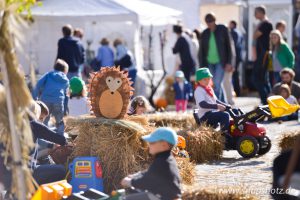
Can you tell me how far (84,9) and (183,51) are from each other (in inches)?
93.0

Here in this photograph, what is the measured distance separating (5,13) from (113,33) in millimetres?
14615

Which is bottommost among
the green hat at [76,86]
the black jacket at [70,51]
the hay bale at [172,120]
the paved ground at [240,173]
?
the paved ground at [240,173]

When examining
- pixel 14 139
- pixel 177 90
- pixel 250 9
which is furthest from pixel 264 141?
pixel 250 9

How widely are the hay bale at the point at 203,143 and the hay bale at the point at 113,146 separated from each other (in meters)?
1.99

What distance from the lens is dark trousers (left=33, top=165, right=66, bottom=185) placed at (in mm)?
8234

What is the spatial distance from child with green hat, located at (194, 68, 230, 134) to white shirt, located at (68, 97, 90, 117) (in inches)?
65.9

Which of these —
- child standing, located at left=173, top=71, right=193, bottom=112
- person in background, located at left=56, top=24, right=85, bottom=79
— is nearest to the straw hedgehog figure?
person in background, located at left=56, top=24, right=85, bottom=79

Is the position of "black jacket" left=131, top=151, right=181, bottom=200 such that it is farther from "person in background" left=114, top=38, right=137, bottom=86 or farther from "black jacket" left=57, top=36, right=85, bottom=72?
"person in background" left=114, top=38, right=137, bottom=86

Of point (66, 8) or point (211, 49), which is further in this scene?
point (66, 8)

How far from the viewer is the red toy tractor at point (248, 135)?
35.9ft

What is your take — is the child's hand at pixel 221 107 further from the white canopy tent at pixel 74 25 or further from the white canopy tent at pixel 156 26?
A: the white canopy tent at pixel 156 26

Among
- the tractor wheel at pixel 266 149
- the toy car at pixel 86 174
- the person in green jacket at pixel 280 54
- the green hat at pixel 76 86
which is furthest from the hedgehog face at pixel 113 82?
the person in green jacket at pixel 280 54

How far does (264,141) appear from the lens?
436 inches

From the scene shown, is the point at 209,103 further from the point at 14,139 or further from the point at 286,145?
the point at 14,139
